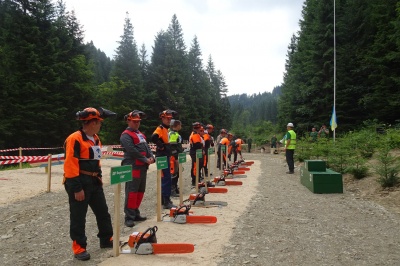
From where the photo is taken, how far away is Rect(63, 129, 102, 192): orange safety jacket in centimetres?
441

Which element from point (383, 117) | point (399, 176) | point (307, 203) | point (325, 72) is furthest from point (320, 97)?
point (307, 203)

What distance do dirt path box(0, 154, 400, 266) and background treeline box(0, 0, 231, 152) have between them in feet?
73.2

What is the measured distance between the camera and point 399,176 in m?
9.74

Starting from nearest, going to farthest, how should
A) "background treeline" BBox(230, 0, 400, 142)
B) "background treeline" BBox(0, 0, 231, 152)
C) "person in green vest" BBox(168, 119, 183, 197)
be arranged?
"person in green vest" BBox(168, 119, 183, 197) < "background treeline" BBox(0, 0, 231, 152) < "background treeline" BBox(230, 0, 400, 142)

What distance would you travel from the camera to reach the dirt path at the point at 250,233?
454 cm

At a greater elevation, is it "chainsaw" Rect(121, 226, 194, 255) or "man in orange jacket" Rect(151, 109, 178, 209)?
"man in orange jacket" Rect(151, 109, 178, 209)

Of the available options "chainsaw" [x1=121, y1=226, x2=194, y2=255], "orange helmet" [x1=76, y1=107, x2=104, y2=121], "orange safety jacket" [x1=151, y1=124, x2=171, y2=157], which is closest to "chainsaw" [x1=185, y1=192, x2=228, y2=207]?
"orange safety jacket" [x1=151, y1=124, x2=171, y2=157]

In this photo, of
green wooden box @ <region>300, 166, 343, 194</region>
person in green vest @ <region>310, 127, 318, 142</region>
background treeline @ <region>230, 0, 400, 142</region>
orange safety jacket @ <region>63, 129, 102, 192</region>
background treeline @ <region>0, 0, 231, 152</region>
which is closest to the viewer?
orange safety jacket @ <region>63, 129, 102, 192</region>

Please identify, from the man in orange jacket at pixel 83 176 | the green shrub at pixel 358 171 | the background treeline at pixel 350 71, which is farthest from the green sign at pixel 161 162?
the background treeline at pixel 350 71

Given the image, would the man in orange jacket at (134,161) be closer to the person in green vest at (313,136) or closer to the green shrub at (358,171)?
the green shrub at (358,171)

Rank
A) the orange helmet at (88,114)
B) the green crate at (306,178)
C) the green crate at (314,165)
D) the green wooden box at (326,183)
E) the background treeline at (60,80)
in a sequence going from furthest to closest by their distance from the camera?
the background treeline at (60,80) → the green crate at (314,165) → the green crate at (306,178) → the green wooden box at (326,183) → the orange helmet at (88,114)

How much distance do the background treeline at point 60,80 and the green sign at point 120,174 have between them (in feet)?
84.3

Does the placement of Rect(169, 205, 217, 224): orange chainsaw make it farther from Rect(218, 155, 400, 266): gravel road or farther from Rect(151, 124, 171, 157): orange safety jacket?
Rect(151, 124, 171, 157): orange safety jacket

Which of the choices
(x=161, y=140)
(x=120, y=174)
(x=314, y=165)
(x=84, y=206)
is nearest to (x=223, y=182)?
(x=314, y=165)
